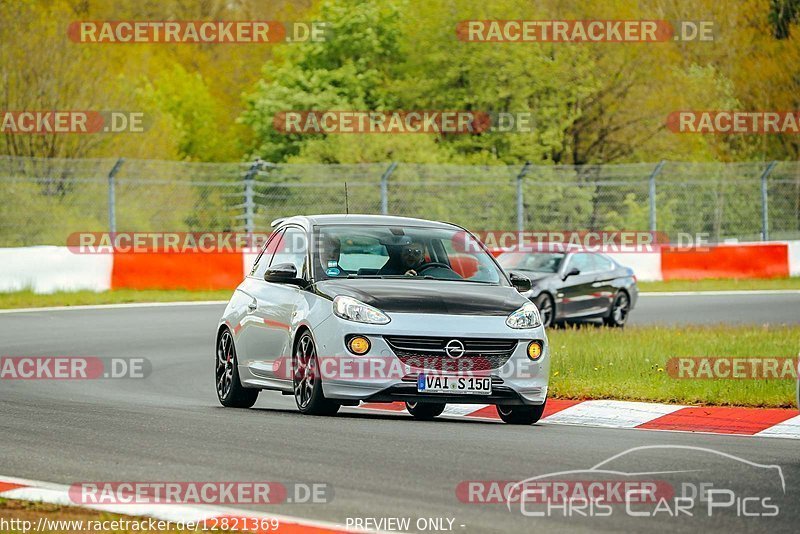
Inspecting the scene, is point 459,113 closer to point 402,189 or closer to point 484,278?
point 402,189

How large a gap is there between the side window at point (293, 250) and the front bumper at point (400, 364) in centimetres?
108

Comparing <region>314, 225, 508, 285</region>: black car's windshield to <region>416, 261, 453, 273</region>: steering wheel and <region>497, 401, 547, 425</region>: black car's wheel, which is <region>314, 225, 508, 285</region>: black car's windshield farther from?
<region>497, 401, 547, 425</region>: black car's wheel

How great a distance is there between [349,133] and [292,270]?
32.8 m

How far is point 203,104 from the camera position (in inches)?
2913

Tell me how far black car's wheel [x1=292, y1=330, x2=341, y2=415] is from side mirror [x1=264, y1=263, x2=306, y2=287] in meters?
0.48

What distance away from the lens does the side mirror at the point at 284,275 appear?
459 inches

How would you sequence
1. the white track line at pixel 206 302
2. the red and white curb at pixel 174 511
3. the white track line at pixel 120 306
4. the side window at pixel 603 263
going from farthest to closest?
the white track line at pixel 206 302, the white track line at pixel 120 306, the side window at pixel 603 263, the red and white curb at pixel 174 511

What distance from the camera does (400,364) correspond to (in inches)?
424

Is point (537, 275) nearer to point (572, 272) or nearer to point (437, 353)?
point (572, 272)

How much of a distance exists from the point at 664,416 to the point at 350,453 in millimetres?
3540

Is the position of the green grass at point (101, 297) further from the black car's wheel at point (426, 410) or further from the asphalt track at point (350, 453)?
the black car's wheel at point (426, 410)

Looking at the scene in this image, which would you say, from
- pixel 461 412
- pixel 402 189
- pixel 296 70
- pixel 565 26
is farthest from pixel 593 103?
pixel 461 412

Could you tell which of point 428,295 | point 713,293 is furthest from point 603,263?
point 428,295

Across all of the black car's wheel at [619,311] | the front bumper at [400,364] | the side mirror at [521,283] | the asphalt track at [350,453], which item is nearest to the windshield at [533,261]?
the black car's wheel at [619,311]
